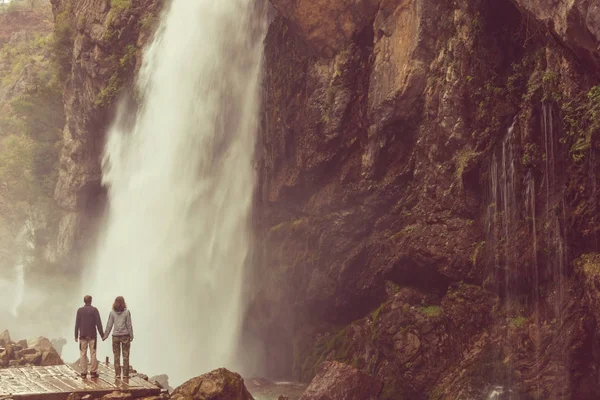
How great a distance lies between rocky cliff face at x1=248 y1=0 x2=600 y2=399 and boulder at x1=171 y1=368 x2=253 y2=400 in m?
6.15

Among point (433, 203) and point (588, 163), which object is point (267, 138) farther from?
point (588, 163)

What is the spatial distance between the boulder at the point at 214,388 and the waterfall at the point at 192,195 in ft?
37.0

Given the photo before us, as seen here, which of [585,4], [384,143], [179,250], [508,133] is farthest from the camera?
[179,250]

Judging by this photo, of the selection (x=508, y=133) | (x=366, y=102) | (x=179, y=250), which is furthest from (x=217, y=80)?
(x=508, y=133)

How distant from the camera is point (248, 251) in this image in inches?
1142

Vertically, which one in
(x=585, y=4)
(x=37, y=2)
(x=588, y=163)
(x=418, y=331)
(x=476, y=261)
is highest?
(x=37, y=2)

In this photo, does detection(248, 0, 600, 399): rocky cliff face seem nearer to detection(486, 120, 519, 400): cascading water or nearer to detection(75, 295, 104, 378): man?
detection(486, 120, 519, 400): cascading water

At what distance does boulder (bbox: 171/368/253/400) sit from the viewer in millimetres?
15180

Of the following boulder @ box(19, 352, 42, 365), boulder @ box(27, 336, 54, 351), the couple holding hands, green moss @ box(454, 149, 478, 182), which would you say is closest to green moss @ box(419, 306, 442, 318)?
green moss @ box(454, 149, 478, 182)

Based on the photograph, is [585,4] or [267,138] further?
[267,138]

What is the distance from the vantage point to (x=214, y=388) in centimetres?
1533

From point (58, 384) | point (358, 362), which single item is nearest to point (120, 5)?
point (358, 362)

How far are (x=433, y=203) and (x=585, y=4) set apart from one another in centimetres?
779

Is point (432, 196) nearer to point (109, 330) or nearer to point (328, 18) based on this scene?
point (328, 18)
